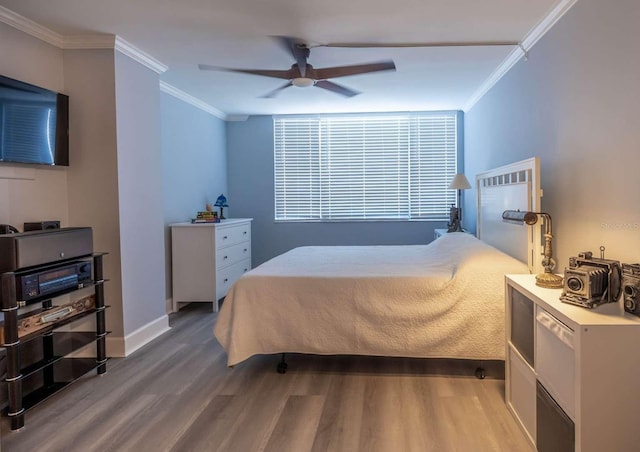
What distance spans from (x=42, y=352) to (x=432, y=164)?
185 inches

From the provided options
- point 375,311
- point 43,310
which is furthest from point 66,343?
point 375,311

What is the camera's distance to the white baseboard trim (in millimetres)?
3078

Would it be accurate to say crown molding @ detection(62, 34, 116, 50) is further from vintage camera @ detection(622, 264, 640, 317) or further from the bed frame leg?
vintage camera @ detection(622, 264, 640, 317)

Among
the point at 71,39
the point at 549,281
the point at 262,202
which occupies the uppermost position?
the point at 71,39

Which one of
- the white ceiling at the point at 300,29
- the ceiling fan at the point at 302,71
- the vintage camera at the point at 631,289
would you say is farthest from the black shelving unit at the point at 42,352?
the vintage camera at the point at 631,289

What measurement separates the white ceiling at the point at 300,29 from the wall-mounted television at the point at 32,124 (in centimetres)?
48

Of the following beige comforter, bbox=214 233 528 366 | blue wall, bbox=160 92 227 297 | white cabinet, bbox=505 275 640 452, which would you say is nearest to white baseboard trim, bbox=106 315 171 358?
blue wall, bbox=160 92 227 297

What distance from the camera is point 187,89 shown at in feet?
14.2

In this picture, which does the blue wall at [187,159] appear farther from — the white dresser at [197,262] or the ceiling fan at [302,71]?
the ceiling fan at [302,71]

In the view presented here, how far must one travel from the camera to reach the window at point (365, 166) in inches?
218

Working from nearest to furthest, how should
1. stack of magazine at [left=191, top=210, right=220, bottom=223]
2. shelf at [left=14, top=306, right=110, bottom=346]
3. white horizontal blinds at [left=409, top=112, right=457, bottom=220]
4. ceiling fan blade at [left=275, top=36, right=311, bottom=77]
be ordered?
shelf at [left=14, top=306, right=110, bottom=346]
ceiling fan blade at [left=275, top=36, right=311, bottom=77]
stack of magazine at [left=191, top=210, right=220, bottom=223]
white horizontal blinds at [left=409, top=112, right=457, bottom=220]

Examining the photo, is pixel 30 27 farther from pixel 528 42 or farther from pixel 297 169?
pixel 297 169

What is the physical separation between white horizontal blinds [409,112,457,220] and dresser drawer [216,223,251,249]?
7.31 feet

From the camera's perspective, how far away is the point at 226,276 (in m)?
4.57
